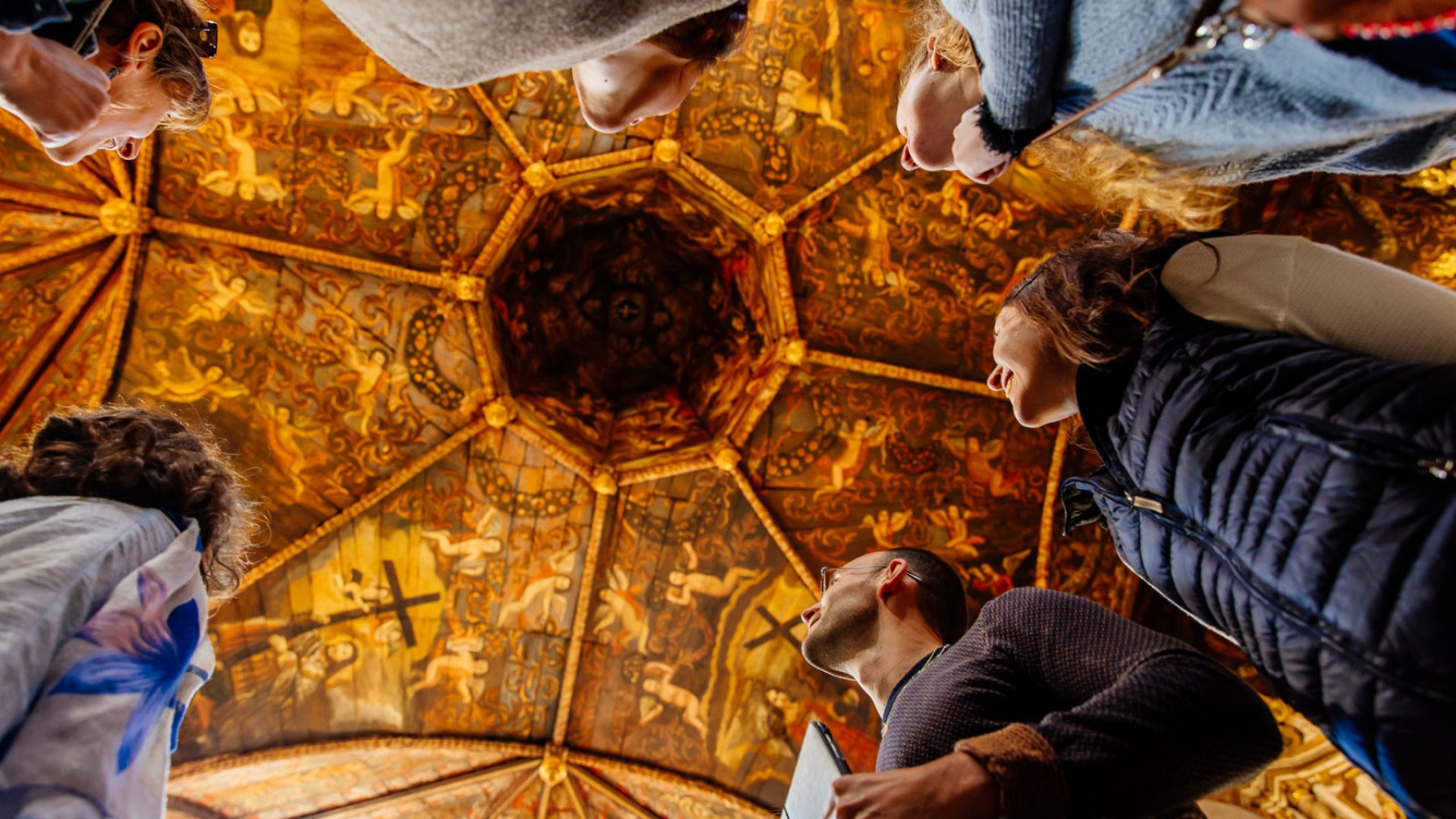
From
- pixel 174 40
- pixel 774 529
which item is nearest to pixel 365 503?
pixel 774 529

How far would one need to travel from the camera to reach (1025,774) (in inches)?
55.2

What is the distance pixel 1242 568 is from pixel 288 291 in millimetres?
5509

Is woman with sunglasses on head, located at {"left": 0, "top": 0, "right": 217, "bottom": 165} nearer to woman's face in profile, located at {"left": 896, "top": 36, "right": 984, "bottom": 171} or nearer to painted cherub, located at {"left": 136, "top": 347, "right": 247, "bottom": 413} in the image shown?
woman's face in profile, located at {"left": 896, "top": 36, "right": 984, "bottom": 171}

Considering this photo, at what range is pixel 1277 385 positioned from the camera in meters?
1.46

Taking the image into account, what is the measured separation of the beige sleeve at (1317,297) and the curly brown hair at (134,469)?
7.07 ft

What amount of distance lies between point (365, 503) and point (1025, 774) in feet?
16.5

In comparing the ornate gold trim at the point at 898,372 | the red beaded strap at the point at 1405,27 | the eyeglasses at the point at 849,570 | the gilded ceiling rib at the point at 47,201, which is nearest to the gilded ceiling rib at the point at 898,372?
the ornate gold trim at the point at 898,372

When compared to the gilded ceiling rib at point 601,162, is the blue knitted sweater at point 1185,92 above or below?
below

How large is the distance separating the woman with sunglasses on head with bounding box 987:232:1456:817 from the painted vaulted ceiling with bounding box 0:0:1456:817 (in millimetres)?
3865

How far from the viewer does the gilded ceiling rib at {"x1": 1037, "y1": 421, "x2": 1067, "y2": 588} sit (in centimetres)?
586

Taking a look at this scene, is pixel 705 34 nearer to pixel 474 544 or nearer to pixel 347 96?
pixel 347 96

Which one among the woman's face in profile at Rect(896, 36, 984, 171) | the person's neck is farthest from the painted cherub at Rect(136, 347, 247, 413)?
the woman's face in profile at Rect(896, 36, 984, 171)

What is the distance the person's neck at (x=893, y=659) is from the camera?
2.35 m

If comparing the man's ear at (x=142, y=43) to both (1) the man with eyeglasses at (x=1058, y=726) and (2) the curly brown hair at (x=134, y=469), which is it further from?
(1) the man with eyeglasses at (x=1058, y=726)
